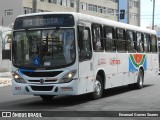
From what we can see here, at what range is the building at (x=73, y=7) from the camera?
220ft

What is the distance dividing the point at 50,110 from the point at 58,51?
2095 millimetres

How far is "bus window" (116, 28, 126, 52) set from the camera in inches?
732

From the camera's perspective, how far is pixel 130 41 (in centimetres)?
2008

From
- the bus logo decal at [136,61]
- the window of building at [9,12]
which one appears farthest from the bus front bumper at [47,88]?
the window of building at [9,12]

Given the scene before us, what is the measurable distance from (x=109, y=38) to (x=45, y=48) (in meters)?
3.72

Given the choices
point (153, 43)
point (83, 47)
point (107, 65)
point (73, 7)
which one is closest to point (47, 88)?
point (83, 47)

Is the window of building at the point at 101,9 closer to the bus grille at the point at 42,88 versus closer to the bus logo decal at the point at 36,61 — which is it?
the bus logo decal at the point at 36,61

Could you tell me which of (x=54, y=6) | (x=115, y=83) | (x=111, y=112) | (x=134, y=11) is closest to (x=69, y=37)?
(x=111, y=112)

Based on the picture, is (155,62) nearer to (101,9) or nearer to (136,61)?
(136,61)

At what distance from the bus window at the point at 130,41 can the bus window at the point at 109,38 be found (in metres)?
1.98

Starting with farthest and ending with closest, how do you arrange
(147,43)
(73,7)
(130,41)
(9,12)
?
1. (73,7)
2. (9,12)
3. (147,43)
4. (130,41)

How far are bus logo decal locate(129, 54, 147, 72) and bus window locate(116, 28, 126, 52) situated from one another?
102 cm

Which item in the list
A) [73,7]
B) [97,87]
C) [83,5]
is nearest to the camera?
[97,87]

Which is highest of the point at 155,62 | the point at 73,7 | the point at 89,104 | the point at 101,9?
the point at 101,9
